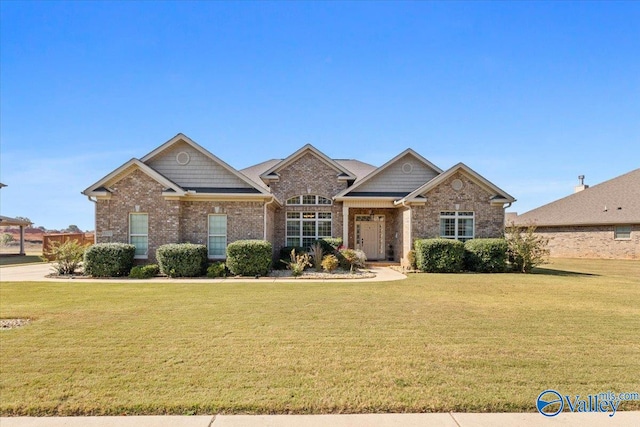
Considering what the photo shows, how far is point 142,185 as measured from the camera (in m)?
15.6

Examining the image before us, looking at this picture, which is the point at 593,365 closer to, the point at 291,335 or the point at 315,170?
the point at 291,335

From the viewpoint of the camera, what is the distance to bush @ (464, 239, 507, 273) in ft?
52.4

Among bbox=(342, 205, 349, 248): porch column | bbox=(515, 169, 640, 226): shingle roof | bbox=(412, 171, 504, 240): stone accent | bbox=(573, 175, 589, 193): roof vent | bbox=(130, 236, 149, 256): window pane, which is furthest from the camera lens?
bbox=(573, 175, 589, 193): roof vent

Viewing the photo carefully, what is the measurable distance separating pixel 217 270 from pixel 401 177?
11.6 m

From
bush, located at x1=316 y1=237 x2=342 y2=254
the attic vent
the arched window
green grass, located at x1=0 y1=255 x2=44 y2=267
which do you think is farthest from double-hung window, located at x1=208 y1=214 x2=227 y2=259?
green grass, located at x1=0 y1=255 x2=44 y2=267

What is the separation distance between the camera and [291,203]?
1984cm

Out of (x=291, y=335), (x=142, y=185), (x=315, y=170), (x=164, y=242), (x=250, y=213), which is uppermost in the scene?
(x=315, y=170)

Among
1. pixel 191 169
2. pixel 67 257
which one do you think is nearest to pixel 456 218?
pixel 191 169

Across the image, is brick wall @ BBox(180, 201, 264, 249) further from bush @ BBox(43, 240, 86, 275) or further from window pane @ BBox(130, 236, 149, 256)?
bush @ BBox(43, 240, 86, 275)

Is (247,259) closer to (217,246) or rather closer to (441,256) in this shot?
(217,246)

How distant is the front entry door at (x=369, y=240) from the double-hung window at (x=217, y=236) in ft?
27.1

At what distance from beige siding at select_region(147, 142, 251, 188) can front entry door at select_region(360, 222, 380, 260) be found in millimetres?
8131

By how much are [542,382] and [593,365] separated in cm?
115

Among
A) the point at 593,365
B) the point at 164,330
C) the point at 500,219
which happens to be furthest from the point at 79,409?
the point at 500,219
